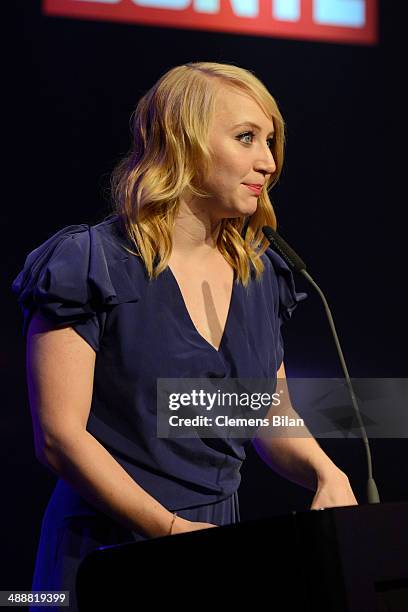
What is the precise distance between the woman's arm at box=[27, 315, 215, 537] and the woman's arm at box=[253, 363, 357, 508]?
0.28 metres

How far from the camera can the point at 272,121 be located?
5.76 feet

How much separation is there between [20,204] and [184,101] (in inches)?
23.3

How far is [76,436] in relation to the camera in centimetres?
144

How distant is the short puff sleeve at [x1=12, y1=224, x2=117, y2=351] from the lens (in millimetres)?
1507

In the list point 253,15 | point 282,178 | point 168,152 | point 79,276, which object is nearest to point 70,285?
point 79,276

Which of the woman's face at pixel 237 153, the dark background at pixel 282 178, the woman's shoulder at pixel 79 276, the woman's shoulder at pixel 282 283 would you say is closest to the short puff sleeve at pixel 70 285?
the woman's shoulder at pixel 79 276

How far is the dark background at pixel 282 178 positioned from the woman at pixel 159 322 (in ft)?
1.38

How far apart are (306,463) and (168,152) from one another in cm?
59

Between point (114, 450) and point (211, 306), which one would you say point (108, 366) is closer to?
point (114, 450)

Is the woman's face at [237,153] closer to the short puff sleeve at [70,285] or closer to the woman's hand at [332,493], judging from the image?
the short puff sleeve at [70,285]

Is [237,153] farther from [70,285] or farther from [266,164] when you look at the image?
[70,285]

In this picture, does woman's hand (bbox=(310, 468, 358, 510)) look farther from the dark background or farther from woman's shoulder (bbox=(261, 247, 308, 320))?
the dark background

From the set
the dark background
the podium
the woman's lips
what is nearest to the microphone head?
the woman's lips

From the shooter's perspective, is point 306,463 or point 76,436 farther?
point 306,463
